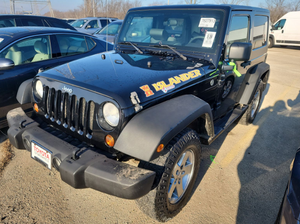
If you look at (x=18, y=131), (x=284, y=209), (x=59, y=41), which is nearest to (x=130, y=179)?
(x=284, y=209)

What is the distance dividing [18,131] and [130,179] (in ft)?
4.35

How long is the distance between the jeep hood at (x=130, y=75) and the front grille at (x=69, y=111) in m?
0.14

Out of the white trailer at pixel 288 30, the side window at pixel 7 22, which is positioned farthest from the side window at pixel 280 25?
the side window at pixel 7 22

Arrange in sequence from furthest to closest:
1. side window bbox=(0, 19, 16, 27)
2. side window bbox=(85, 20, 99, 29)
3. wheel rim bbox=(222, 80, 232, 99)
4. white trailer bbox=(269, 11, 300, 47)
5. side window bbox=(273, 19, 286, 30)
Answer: side window bbox=(273, 19, 286, 30)
white trailer bbox=(269, 11, 300, 47)
side window bbox=(85, 20, 99, 29)
side window bbox=(0, 19, 16, 27)
wheel rim bbox=(222, 80, 232, 99)

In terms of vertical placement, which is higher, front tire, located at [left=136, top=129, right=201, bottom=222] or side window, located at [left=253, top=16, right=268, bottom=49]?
side window, located at [left=253, top=16, right=268, bottom=49]

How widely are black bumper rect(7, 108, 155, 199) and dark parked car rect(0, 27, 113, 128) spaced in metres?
1.79

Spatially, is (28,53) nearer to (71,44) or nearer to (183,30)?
(71,44)

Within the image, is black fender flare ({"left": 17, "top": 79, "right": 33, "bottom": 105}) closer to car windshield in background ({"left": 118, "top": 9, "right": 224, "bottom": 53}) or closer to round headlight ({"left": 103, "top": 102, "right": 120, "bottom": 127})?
round headlight ({"left": 103, "top": 102, "right": 120, "bottom": 127})

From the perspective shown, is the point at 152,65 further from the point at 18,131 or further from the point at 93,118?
the point at 18,131

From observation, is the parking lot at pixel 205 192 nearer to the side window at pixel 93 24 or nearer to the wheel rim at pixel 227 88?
the wheel rim at pixel 227 88

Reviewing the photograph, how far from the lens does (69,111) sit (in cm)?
212

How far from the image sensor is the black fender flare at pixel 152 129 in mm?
1703

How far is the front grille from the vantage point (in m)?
2.02

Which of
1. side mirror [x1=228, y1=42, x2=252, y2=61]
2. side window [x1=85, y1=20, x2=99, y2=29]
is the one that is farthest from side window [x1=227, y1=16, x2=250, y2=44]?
side window [x1=85, y1=20, x2=99, y2=29]
